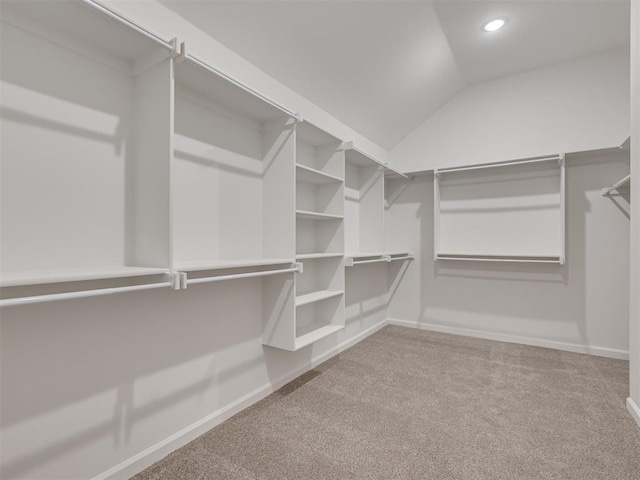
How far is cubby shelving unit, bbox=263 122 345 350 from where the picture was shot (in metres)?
2.56

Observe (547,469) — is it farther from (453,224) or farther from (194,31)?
(194,31)

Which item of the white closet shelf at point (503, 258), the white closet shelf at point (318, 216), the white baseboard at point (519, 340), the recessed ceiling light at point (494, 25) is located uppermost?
the recessed ceiling light at point (494, 25)

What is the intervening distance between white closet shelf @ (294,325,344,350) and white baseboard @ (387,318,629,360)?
186 cm

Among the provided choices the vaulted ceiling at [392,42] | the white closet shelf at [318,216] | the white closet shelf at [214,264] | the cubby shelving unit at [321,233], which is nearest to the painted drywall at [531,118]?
the vaulted ceiling at [392,42]

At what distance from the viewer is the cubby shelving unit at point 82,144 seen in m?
1.18

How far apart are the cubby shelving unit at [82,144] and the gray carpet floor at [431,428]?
1.09 metres

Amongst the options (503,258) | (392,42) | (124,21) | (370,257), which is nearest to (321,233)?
(370,257)

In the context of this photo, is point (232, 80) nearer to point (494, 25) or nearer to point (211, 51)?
point (211, 51)

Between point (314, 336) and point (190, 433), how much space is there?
967 millimetres

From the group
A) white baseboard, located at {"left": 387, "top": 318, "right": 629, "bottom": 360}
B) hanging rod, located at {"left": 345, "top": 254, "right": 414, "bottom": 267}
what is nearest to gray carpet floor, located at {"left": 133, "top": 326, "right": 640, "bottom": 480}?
white baseboard, located at {"left": 387, "top": 318, "right": 629, "bottom": 360}

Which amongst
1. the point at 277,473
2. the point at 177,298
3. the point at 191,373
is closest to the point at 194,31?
the point at 177,298

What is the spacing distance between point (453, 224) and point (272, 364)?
8.92 feet

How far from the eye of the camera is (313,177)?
2471 mm

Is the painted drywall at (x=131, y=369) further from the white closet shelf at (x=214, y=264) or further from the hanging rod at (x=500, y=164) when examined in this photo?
the hanging rod at (x=500, y=164)
